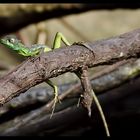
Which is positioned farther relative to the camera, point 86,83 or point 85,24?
point 85,24

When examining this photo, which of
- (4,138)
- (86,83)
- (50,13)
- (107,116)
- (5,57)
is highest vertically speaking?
(50,13)

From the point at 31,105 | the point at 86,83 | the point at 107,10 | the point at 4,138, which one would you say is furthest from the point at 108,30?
the point at 86,83

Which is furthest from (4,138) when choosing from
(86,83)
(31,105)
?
(86,83)

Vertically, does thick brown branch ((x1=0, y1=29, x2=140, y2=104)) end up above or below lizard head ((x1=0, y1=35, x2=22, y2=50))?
below

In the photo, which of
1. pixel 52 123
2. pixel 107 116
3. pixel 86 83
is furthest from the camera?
pixel 107 116

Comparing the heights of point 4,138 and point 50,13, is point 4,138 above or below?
below

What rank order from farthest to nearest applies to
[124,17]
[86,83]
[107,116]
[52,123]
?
[124,17] < [107,116] < [52,123] < [86,83]

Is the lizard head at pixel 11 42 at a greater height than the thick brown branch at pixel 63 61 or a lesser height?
greater

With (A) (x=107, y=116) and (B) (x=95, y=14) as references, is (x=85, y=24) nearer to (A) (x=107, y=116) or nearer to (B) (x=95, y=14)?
(B) (x=95, y=14)
